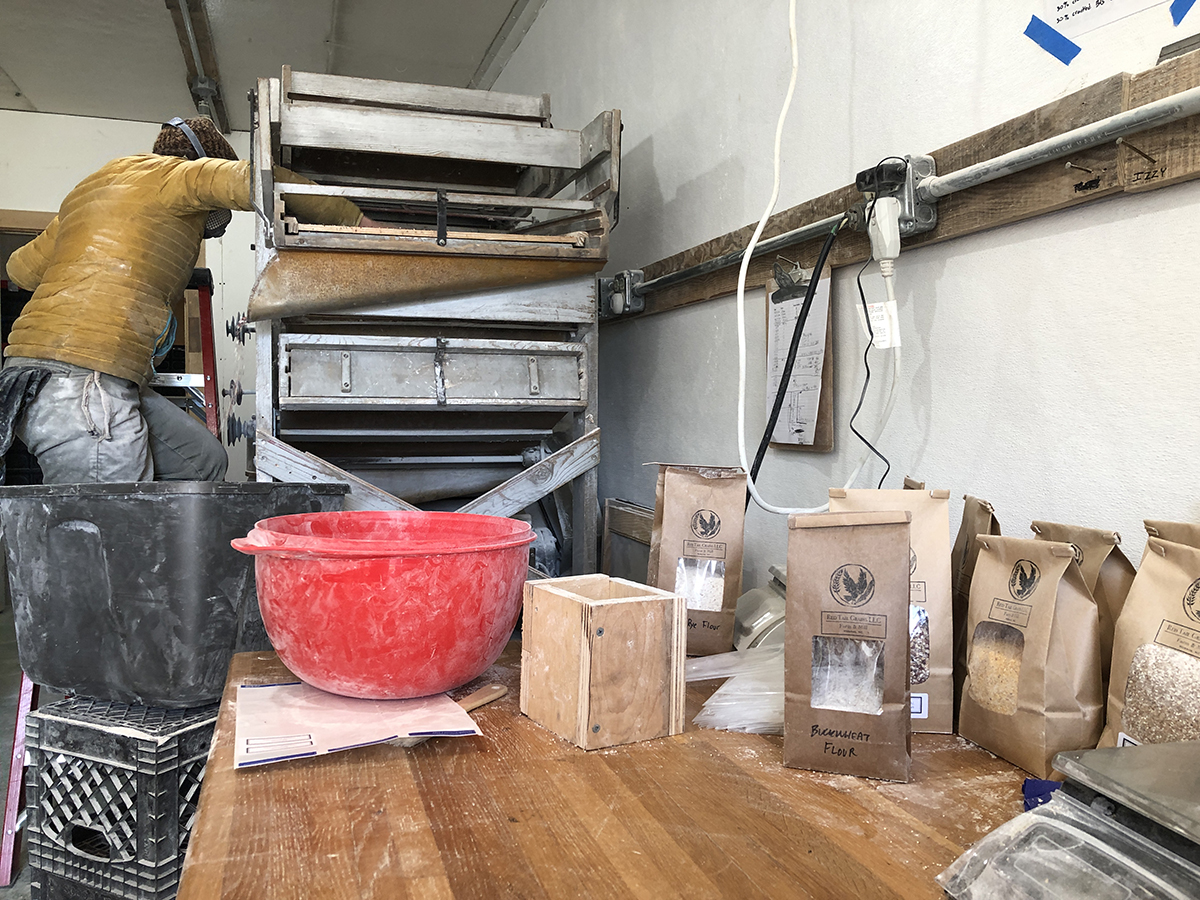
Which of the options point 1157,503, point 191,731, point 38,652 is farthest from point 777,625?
point 38,652

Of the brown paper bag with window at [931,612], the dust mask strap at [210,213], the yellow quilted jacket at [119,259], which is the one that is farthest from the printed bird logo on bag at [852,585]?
the dust mask strap at [210,213]

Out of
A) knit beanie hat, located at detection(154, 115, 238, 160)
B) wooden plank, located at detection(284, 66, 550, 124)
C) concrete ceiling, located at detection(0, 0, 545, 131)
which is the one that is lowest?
wooden plank, located at detection(284, 66, 550, 124)

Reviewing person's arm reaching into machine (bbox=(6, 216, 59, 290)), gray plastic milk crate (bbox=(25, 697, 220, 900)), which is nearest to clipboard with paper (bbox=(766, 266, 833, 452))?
gray plastic milk crate (bbox=(25, 697, 220, 900))

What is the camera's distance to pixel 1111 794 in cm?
63

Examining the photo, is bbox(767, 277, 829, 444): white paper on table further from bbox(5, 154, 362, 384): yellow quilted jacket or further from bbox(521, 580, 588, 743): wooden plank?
bbox(5, 154, 362, 384): yellow quilted jacket

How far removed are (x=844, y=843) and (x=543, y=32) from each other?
3.54 meters

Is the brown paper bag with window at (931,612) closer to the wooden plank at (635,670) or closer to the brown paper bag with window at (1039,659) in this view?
the brown paper bag with window at (1039,659)

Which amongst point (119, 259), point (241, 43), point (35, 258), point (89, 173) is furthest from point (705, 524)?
point (89, 173)

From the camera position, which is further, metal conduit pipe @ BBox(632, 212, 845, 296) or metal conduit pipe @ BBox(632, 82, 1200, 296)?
metal conduit pipe @ BBox(632, 212, 845, 296)

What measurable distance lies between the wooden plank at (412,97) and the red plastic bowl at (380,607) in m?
1.35

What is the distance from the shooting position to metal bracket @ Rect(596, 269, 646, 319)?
98.5 inches

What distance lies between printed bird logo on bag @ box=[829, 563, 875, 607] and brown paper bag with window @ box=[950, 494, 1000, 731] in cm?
21

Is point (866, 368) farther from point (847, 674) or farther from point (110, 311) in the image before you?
point (110, 311)

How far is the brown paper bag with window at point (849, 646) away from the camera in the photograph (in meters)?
0.88
